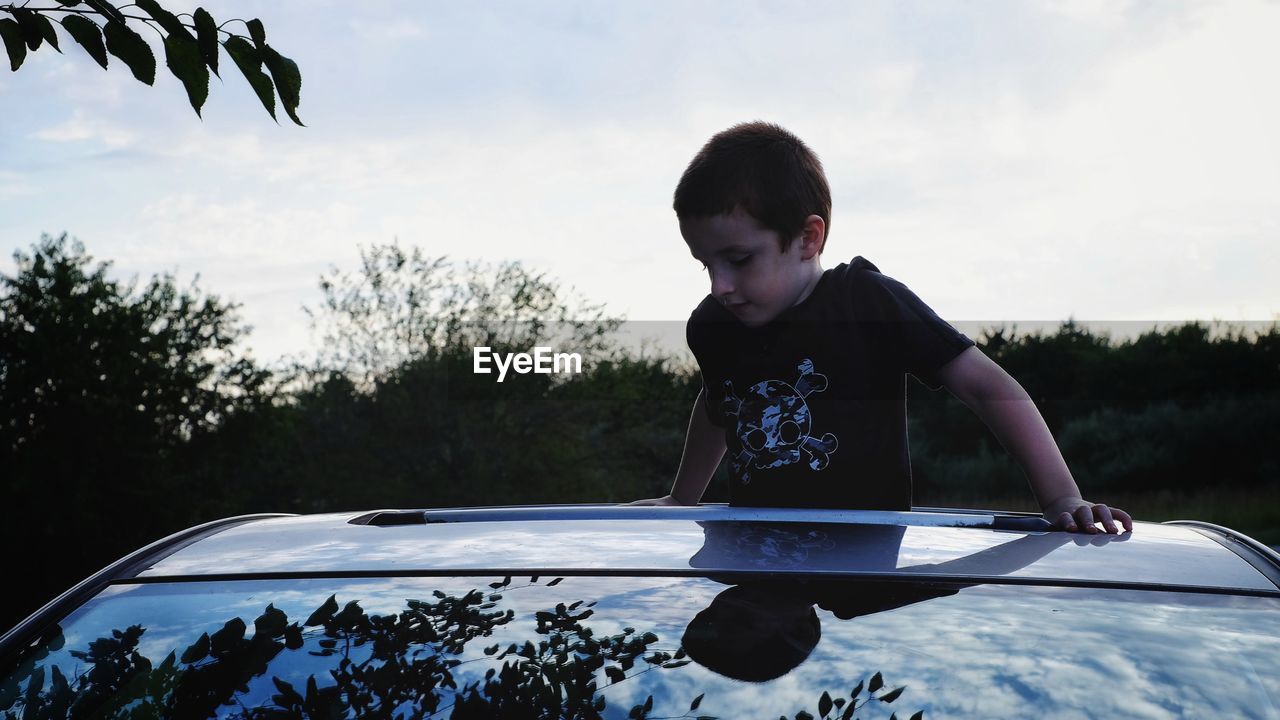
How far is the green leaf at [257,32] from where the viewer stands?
7.52ft

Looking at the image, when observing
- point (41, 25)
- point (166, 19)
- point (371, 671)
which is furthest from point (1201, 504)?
point (371, 671)

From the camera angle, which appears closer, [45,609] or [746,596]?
[746,596]

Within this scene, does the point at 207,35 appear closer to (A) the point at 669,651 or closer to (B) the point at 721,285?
(B) the point at 721,285

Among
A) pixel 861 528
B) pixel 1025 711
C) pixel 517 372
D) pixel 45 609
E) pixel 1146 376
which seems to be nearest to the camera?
pixel 1025 711

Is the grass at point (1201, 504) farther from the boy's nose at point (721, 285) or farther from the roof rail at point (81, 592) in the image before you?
the roof rail at point (81, 592)

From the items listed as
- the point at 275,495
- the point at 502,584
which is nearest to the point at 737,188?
the point at 502,584

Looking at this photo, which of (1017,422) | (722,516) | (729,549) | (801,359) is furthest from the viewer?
(801,359)

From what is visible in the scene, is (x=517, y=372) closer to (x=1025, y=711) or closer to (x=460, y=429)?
(x=460, y=429)

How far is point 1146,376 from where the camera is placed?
72.5 feet

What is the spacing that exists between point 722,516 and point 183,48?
1.36 metres

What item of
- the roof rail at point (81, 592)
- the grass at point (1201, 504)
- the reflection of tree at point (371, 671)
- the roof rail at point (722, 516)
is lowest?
the grass at point (1201, 504)

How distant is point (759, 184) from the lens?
3053 millimetres

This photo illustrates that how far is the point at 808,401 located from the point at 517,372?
14110 mm

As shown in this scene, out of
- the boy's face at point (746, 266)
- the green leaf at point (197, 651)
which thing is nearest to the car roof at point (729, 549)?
the green leaf at point (197, 651)
